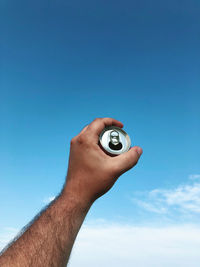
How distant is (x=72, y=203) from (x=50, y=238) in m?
0.40

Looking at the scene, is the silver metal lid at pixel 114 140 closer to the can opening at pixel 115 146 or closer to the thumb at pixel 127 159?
the can opening at pixel 115 146

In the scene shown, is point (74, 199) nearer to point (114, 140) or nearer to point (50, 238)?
point (50, 238)

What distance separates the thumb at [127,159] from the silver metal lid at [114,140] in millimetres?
142

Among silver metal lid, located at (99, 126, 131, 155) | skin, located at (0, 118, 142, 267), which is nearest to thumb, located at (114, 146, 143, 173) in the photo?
skin, located at (0, 118, 142, 267)

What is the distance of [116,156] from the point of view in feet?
11.1

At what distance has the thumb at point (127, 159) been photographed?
325 cm

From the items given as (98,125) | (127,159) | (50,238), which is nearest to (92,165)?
(127,159)

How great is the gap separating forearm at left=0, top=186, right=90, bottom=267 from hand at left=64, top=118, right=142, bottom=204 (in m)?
0.19

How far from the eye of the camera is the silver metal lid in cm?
345

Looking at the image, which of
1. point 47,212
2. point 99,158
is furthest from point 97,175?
point 47,212

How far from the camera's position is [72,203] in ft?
9.29

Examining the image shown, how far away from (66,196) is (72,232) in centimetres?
37

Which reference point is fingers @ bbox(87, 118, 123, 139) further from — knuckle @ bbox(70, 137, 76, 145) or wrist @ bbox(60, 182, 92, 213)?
wrist @ bbox(60, 182, 92, 213)

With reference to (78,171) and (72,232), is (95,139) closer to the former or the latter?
(78,171)
